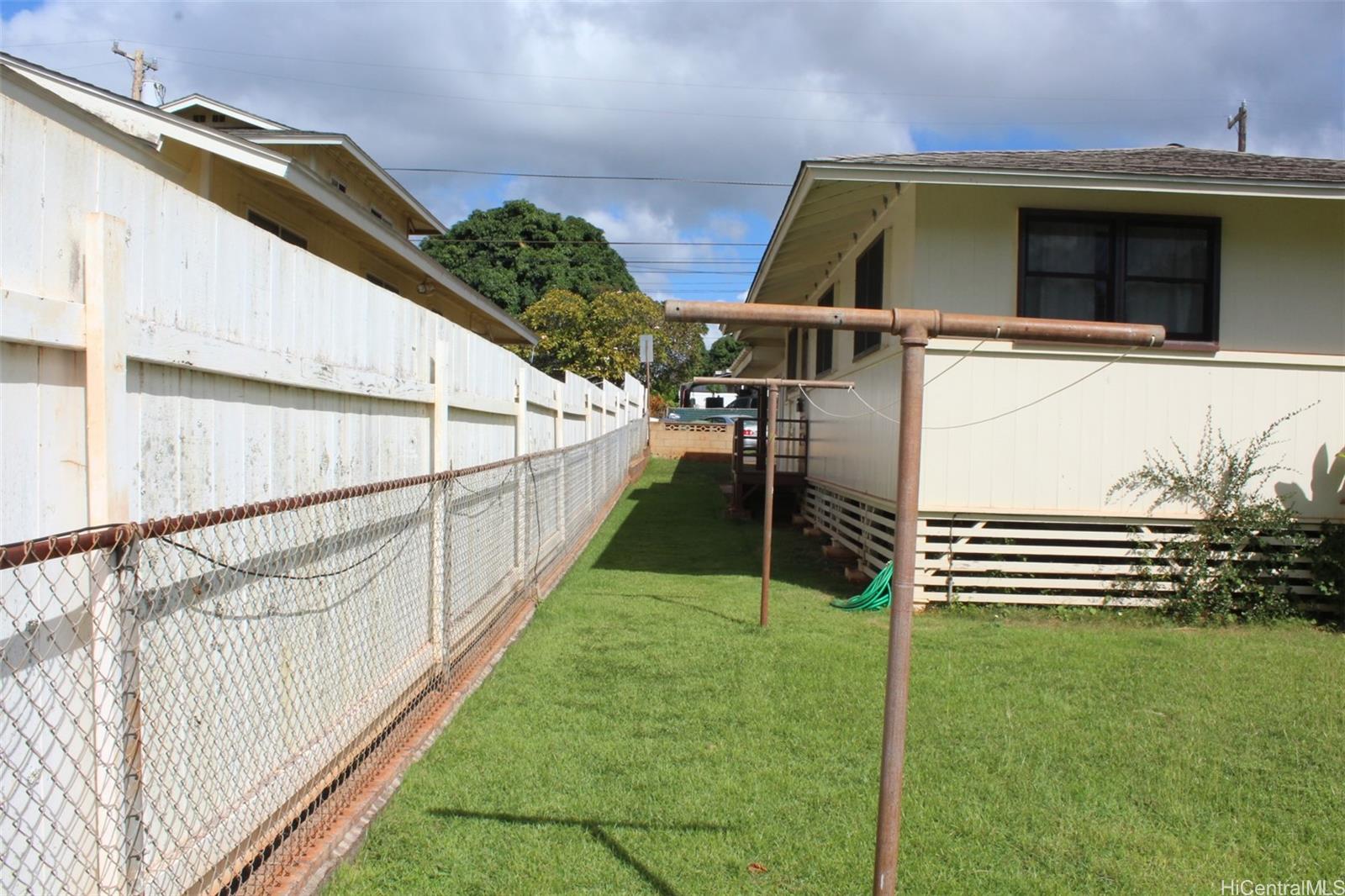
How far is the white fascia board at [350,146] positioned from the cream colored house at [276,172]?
0.06ft

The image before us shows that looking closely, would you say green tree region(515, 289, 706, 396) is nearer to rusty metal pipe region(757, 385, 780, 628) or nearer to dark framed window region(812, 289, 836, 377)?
dark framed window region(812, 289, 836, 377)

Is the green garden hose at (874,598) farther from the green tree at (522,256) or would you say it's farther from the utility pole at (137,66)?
the green tree at (522,256)

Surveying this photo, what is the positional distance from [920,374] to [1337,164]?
9.45 m

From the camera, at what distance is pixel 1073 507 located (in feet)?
26.7

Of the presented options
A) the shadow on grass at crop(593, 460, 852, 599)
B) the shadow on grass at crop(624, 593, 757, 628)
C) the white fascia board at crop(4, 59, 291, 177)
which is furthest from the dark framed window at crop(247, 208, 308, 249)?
the shadow on grass at crop(624, 593, 757, 628)

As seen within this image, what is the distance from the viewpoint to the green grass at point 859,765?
132 inches

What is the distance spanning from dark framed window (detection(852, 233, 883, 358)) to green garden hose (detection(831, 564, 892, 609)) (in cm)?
236

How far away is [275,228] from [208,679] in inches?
387

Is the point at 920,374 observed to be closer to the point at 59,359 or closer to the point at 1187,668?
the point at 59,359

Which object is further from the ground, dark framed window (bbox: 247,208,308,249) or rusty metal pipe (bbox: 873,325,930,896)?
dark framed window (bbox: 247,208,308,249)

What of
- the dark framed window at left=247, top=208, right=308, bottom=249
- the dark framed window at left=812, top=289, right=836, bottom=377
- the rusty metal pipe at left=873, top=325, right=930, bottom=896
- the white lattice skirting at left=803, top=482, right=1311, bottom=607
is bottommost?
the white lattice skirting at left=803, top=482, right=1311, bottom=607

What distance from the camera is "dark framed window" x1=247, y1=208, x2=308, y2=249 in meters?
10.9

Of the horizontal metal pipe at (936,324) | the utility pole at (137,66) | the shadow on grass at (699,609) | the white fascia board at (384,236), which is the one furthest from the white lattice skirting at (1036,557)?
the utility pole at (137,66)

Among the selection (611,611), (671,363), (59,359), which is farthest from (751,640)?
(671,363)
